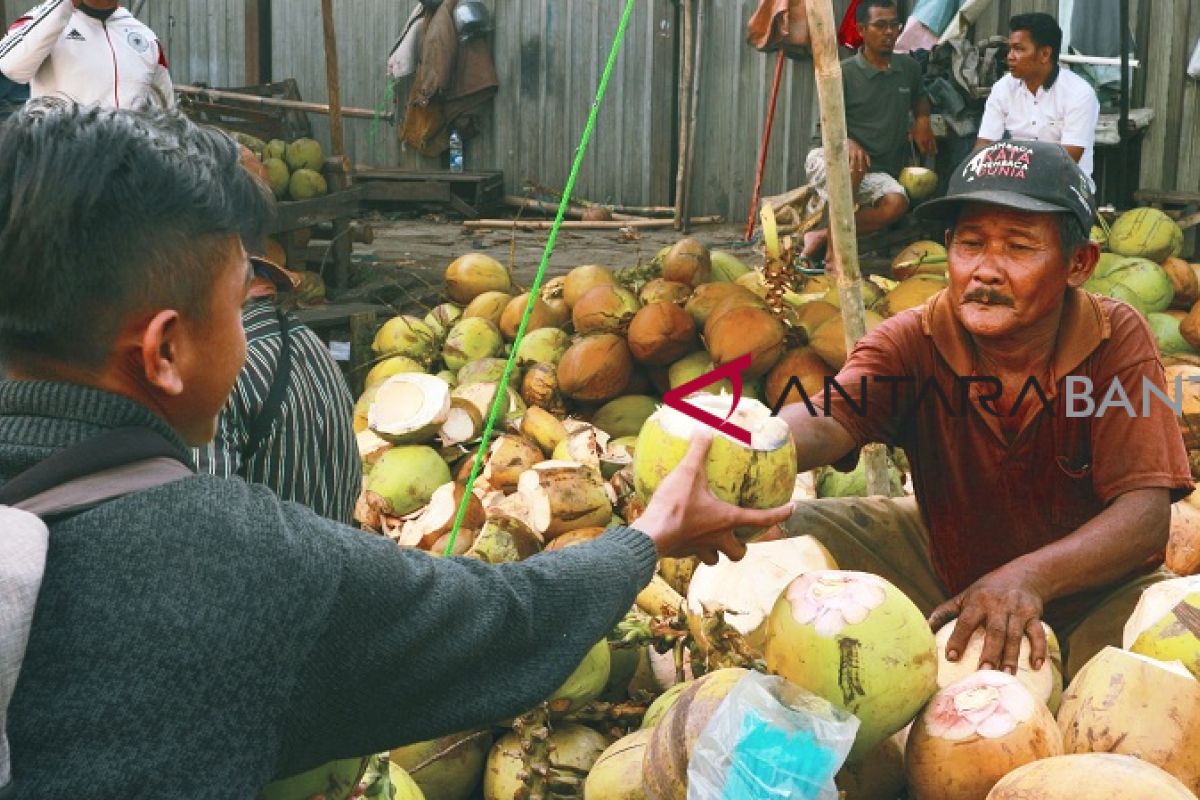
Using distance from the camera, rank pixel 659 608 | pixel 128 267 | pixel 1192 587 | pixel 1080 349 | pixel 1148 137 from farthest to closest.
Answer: pixel 1148 137 → pixel 659 608 → pixel 1080 349 → pixel 1192 587 → pixel 128 267

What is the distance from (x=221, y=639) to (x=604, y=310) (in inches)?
148

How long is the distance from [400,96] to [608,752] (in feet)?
35.8

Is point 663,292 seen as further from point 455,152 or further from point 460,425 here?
point 455,152

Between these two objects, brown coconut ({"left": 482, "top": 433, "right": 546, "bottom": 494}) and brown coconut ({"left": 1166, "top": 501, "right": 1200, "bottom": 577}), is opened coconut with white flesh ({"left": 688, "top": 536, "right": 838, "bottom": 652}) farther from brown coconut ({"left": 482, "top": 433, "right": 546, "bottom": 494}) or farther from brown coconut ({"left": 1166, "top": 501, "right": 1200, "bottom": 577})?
brown coconut ({"left": 482, "top": 433, "right": 546, "bottom": 494})

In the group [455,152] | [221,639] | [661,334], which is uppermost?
[455,152]

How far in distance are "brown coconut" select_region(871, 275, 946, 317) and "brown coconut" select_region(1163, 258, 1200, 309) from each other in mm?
1266

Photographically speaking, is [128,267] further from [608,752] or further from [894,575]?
[894,575]

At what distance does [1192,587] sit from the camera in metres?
2.13

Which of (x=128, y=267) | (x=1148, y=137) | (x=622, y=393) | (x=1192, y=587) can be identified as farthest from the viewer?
(x=1148, y=137)

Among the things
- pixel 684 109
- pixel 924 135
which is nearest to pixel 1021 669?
pixel 924 135

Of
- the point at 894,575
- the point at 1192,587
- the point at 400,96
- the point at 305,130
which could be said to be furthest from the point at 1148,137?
the point at 305,130

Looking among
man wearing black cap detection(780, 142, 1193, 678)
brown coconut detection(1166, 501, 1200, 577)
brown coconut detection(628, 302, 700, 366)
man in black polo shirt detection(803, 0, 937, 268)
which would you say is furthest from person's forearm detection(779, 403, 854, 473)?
man in black polo shirt detection(803, 0, 937, 268)

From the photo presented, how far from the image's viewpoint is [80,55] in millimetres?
5566

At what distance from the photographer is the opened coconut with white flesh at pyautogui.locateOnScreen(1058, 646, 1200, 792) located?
6.13ft
